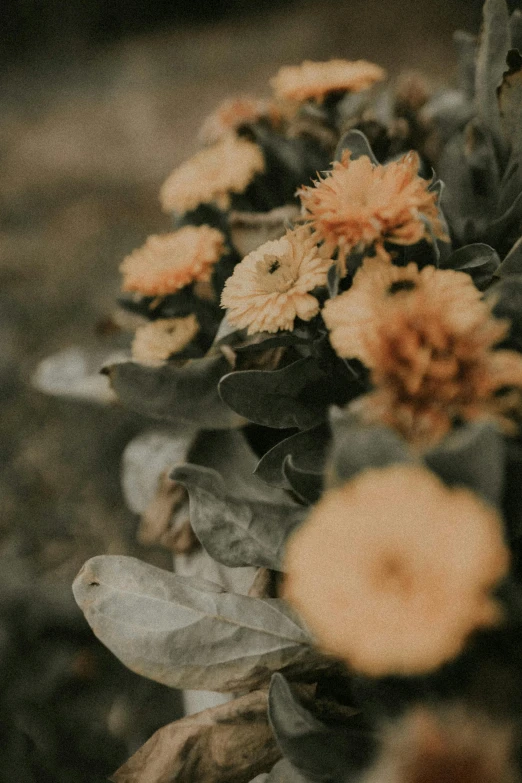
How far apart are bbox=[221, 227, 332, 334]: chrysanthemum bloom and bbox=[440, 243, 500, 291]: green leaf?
5.4 inches

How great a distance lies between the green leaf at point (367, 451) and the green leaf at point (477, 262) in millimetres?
263

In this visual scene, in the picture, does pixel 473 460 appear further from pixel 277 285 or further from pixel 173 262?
pixel 173 262

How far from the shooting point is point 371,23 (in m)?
2.14

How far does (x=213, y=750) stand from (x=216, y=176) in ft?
1.98

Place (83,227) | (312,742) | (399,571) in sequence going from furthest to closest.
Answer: (83,227), (312,742), (399,571)

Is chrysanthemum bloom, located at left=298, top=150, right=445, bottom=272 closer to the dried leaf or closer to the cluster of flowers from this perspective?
the cluster of flowers

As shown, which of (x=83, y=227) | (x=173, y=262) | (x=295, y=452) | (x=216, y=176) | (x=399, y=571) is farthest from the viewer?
(x=83, y=227)

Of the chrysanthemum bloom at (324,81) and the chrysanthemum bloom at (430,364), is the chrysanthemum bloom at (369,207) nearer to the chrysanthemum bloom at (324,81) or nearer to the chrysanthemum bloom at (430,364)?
the chrysanthemum bloom at (430,364)

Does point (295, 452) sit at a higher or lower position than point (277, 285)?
lower

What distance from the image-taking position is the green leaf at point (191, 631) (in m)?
0.52

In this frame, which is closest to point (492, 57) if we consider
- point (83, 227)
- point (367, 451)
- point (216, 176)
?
point (216, 176)

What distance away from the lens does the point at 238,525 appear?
559mm

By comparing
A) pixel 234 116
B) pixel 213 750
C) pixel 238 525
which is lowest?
pixel 213 750

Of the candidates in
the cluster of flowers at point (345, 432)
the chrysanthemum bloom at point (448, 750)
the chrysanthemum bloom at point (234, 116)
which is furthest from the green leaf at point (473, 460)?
the chrysanthemum bloom at point (234, 116)
